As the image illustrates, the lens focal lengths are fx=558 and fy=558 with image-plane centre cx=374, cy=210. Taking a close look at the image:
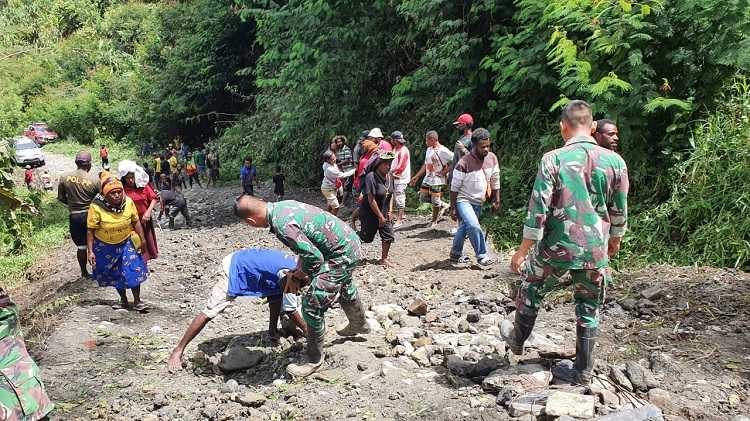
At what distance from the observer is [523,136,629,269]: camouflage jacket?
3430 millimetres

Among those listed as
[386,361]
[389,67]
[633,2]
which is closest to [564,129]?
[386,361]

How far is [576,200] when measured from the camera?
11.3 ft

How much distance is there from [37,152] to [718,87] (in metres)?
24.3

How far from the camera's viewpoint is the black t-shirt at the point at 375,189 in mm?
7121

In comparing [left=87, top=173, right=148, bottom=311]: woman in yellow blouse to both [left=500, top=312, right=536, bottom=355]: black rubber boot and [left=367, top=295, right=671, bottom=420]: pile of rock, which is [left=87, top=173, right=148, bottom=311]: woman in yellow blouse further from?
[left=500, top=312, right=536, bottom=355]: black rubber boot

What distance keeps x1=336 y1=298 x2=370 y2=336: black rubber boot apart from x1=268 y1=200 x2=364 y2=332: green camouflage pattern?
0.38 metres

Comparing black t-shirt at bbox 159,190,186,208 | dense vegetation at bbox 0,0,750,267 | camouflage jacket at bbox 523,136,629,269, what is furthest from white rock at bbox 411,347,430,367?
black t-shirt at bbox 159,190,186,208

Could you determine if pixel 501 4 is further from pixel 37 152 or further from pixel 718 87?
pixel 37 152

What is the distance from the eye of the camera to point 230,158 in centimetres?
2052

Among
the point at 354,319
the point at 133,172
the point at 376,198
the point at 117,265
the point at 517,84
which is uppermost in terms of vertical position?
the point at 517,84

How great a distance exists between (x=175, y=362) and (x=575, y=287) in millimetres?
3183

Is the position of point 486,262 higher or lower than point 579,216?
lower

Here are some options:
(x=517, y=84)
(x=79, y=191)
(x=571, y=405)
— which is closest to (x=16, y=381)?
(x=571, y=405)

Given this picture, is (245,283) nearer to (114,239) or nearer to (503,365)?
(503,365)
